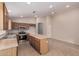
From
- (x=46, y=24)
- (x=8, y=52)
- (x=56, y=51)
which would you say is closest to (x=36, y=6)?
(x=56, y=51)

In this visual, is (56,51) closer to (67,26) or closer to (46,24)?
(67,26)

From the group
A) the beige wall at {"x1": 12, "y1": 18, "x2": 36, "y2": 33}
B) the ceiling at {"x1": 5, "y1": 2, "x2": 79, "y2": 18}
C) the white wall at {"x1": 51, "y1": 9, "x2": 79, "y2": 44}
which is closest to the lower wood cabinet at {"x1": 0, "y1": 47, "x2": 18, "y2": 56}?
the ceiling at {"x1": 5, "y1": 2, "x2": 79, "y2": 18}

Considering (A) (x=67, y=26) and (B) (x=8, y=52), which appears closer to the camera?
(B) (x=8, y=52)

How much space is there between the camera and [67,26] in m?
7.92

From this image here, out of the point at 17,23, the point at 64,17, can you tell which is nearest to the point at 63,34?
the point at 64,17

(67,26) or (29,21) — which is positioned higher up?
(29,21)

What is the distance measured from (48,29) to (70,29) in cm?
362

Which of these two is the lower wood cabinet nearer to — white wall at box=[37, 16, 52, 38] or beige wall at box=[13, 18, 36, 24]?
white wall at box=[37, 16, 52, 38]

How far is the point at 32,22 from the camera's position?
11.4 metres

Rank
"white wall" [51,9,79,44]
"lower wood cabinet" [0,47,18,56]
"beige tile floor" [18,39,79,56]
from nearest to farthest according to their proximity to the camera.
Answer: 1. "lower wood cabinet" [0,47,18,56]
2. "beige tile floor" [18,39,79,56]
3. "white wall" [51,9,79,44]

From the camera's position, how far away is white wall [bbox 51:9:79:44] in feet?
22.7

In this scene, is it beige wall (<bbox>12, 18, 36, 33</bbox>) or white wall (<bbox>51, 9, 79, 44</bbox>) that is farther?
beige wall (<bbox>12, 18, 36, 33</bbox>)

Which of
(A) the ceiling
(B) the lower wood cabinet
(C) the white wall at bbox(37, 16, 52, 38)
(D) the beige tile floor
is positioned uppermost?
(A) the ceiling

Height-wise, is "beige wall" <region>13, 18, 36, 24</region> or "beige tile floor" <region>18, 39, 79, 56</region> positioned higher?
"beige wall" <region>13, 18, 36, 24</region>
